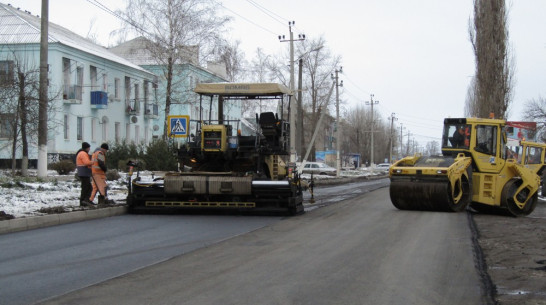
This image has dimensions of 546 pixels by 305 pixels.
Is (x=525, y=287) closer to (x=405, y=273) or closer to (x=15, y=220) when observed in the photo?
(x=405, y=273)

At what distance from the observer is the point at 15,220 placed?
465 inches

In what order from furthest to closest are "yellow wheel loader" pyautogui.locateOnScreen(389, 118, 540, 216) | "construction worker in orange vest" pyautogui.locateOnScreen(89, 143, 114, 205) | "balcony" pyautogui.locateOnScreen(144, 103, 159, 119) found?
"balcony" pyautogui.locateOnScreen(144, 103, 159, 119) → "yellow wheel loader" pyautogui.locateOnScreen(389, 118, 540, 216) → "construction worker in orange vest" pyautogui.locateOnScreen(89, 143, 114, 205)

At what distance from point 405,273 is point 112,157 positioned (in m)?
27.3

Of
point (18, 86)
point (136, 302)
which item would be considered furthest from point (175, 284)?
point (18, 86)

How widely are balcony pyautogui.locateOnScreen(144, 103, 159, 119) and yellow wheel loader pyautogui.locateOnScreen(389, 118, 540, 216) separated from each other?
112 feet

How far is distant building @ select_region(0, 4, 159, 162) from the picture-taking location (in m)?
36.1

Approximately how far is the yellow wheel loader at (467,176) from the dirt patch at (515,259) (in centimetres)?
166

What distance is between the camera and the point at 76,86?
3800 centimetres

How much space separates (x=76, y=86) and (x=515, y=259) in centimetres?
3344

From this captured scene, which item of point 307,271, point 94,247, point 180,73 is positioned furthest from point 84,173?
point 180,73

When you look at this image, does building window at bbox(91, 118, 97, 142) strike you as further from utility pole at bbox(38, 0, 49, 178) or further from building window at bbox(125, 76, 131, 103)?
utility pole at bbox(38, 0, 49, 178)

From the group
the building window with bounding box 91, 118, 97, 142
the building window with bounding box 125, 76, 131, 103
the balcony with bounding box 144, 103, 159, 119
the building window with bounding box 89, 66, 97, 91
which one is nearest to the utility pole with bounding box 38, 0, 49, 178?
the building window with bounding box 89, 66, 97, 91

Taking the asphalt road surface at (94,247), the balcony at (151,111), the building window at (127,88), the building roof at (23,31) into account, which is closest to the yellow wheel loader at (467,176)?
the asphalt road surface at (94,247)

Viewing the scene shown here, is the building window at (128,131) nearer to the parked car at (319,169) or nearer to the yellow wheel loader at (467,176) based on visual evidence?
the parked car at (319,169)
